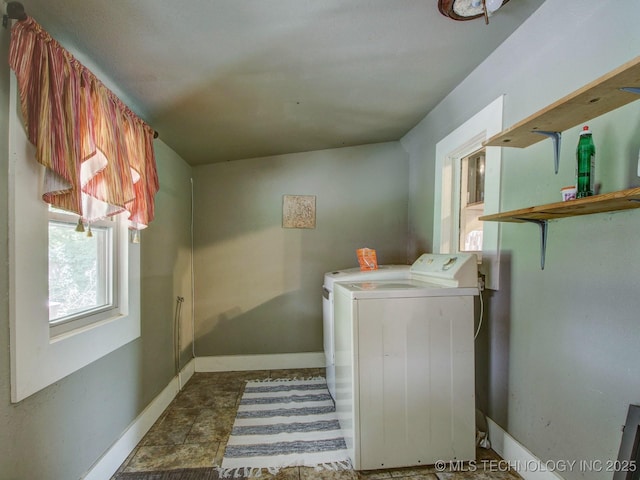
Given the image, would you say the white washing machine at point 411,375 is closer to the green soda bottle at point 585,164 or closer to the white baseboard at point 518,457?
the white baseboard at point 518,457

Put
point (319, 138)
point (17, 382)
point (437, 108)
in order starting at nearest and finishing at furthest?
1. point (17, 382)
2. point (437, 108)
3. point (319, 138)

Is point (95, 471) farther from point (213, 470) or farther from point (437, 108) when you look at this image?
point (437, 108)

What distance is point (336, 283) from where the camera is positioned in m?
2.08

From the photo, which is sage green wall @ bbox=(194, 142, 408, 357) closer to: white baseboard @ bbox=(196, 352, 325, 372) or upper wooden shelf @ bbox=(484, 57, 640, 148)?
white baseboard @ bbox=(196, 352, 325, 372)

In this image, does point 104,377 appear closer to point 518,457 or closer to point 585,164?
point 518,457

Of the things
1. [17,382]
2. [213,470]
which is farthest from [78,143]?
[213,470]

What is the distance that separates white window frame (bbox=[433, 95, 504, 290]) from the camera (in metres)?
1.69

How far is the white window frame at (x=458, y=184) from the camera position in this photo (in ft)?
5.55

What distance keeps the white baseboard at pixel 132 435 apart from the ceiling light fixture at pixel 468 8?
2478 millimetres

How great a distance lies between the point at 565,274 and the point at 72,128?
2.02 meters

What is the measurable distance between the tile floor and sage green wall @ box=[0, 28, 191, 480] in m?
0.20

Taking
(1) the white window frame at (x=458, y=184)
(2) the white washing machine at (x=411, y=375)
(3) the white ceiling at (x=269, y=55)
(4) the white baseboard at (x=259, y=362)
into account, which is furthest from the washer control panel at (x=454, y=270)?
(4) the white baseboard at (x=259, y=362)

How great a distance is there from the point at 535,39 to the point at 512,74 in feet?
0.61

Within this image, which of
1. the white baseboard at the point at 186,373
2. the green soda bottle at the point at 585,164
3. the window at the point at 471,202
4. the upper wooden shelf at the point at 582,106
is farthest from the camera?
the white baseboard at the point at 186,373
